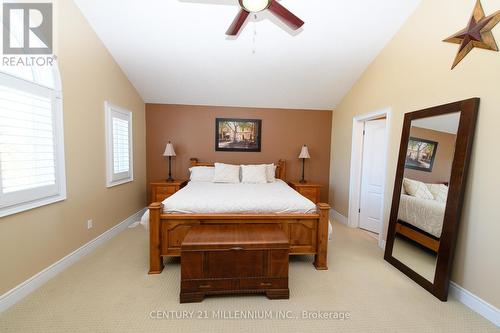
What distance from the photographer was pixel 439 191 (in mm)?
2160

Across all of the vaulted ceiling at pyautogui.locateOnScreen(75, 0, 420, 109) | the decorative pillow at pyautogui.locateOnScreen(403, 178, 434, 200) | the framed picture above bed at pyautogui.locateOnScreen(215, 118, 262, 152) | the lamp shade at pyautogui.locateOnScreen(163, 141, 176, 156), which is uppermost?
the vaulted ceiling at pyautogui.locateOnScreen(75, 0, 420, 109)

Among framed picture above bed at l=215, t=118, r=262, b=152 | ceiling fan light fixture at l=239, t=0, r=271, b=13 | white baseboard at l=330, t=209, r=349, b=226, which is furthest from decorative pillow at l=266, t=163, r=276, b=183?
ceiling fan light fixture at l=239, t=0, r=271, b=13

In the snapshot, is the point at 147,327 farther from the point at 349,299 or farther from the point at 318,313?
the point at 349,299

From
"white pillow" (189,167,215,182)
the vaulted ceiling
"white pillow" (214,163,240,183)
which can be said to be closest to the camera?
the vaulted ceiling

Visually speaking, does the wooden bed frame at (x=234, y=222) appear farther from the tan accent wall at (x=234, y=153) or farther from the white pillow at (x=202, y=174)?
the tan accent wall at (x=234, y=153)

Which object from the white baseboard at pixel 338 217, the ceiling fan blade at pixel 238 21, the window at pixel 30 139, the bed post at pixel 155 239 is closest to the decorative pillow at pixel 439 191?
the white baseboard at pixel 338 217

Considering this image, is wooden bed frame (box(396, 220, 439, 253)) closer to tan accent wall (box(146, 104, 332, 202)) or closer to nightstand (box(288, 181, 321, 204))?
nightstand (box(288, 181, 321, 204))

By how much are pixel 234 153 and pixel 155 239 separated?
254 cm

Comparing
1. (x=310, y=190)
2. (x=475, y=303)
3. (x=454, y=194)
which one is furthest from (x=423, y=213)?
(x=310, y=190)

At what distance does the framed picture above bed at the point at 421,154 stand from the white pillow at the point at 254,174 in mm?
2124

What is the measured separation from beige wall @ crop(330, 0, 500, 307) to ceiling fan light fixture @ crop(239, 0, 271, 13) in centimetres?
186

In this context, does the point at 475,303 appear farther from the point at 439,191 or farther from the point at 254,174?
the point at 254,174

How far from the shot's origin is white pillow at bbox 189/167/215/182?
405 centimetres

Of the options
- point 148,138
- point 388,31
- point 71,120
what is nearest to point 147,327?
point 71,120
